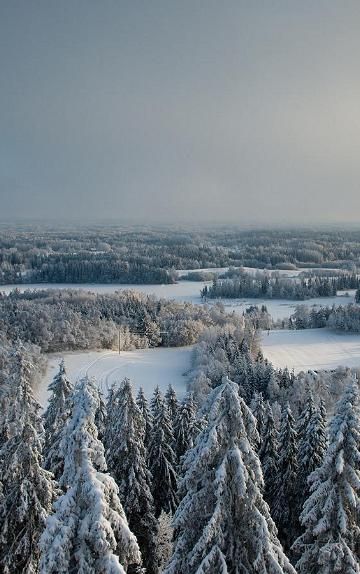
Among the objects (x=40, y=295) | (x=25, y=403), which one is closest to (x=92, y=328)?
(x=40, y=295)

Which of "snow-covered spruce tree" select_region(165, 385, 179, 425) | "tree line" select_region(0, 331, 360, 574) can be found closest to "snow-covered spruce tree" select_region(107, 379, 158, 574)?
"tree line" select_region(0, 331, 360, 574)

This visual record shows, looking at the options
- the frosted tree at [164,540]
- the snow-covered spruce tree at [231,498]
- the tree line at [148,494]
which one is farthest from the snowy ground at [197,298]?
the snow-covered spruce tree at [231,498]

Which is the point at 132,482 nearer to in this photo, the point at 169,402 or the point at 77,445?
the point at 169,402

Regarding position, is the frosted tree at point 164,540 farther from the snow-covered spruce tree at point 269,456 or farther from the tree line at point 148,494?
the snow-covered spruce tree at point 269,456

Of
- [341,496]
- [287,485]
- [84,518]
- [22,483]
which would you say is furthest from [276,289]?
[84,518]

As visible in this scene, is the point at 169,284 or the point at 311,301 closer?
the point at 311,301

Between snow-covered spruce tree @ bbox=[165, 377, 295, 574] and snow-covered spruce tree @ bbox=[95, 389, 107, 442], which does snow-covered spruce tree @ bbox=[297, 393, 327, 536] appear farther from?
snow-covered spruce tree @ bbox=[165, 377, 295, 574]
